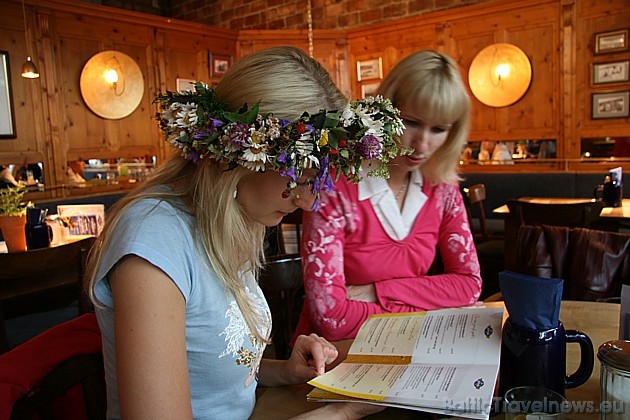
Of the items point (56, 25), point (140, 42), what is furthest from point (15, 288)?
point (140, 42)

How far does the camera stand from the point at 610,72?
572 cm

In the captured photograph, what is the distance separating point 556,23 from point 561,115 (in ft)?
3.22

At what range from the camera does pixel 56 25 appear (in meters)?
6.14

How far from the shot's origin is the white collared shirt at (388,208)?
172 cm

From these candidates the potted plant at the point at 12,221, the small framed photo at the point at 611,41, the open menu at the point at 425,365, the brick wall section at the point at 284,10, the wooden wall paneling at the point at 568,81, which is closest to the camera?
the open menu at the point at 425,365

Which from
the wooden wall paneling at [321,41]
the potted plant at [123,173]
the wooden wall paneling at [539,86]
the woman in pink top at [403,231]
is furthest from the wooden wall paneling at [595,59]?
the potted plant at [123,173]

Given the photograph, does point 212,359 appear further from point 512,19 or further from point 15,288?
Result: point 512,19

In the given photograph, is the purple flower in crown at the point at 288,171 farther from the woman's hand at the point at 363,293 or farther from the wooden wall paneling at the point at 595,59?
the wooden wall paneling at the point at 595,59

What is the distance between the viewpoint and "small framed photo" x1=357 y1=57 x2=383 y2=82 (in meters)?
7.47

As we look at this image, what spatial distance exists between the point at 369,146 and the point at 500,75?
5803 mm

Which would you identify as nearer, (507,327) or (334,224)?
(507,327)

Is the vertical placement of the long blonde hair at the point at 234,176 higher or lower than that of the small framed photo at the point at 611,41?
lower

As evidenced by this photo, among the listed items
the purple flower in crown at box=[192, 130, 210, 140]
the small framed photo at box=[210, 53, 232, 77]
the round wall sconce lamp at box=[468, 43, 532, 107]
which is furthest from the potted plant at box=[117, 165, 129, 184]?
the purple flower in crown at box=[192, 130, 210, 140]

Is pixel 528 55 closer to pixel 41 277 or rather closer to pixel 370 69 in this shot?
pixel 370 69
